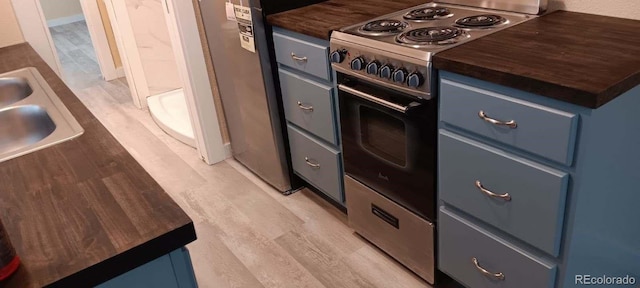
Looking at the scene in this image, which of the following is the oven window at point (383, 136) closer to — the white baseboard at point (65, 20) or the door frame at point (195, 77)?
the door frame at point (195, 77)

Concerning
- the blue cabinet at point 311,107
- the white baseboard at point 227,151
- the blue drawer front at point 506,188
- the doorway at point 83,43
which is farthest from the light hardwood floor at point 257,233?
the doorway at point 83,43

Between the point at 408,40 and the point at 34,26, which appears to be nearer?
the point at 408,40

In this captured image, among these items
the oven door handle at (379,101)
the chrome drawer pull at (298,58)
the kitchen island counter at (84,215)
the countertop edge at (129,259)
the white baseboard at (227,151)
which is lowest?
the white baseboard at (227,151)

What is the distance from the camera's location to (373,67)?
1.80 metres

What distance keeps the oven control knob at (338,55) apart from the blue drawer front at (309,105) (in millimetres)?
201

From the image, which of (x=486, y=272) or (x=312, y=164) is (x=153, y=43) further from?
(x=486, y=272)

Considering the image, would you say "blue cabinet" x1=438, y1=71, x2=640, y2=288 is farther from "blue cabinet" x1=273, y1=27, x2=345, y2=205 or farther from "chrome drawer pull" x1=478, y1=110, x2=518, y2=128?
"blue cabinet" x1=273, y1=27, x2=345, y2=205

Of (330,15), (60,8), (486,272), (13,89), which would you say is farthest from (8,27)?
(60,8)

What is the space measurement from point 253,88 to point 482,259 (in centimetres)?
138

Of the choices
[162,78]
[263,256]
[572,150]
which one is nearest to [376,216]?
[263,256]

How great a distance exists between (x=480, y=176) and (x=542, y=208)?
0.70 ft

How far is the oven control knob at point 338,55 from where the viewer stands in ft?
6.35

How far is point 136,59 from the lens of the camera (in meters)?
4.01

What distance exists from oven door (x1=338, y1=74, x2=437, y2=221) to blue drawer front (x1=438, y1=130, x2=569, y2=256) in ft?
0.22
